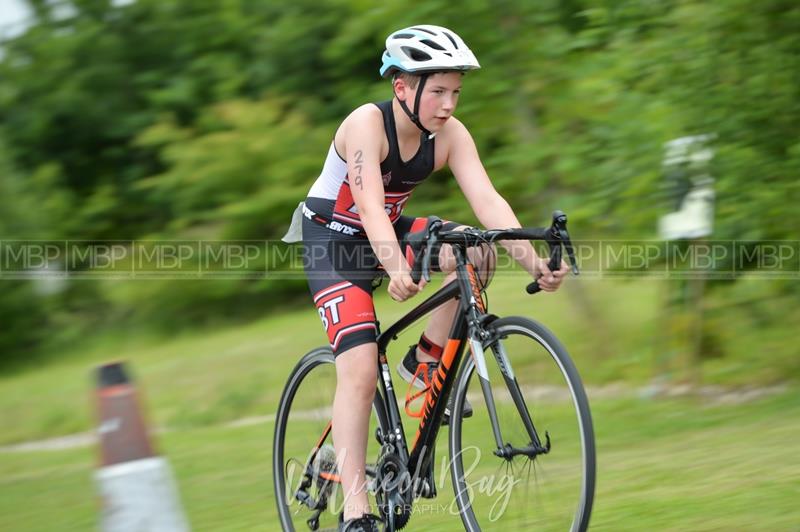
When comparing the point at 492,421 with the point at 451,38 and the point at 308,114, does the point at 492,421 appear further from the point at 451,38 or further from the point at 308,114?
the point at 308,114

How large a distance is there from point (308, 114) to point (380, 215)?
12.8 meters

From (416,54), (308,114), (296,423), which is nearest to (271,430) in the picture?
(296,423)

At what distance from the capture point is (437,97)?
14.8ft

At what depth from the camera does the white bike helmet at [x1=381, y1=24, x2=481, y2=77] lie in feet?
14.5

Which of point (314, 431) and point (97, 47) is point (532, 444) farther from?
point (97, 47)

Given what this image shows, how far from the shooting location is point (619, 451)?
725 cm

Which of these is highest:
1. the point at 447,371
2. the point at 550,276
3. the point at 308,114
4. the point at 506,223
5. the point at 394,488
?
the point at 308,114

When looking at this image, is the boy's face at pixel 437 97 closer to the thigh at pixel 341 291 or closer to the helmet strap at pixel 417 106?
the helmet strap at pixel 417 106

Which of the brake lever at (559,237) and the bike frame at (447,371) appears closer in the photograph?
the brake lever at (559,237)

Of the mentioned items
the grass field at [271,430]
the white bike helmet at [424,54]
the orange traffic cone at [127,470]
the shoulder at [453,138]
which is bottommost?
the grass field at [271,430]

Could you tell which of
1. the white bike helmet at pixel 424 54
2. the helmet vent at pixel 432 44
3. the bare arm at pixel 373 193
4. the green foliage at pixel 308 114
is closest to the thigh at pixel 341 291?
the bare arm at pixel 373 193

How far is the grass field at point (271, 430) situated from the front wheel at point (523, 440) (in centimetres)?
87

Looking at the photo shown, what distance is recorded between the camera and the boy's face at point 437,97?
14.7ft

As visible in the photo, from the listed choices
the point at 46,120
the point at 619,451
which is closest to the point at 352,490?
the point at 619,451
